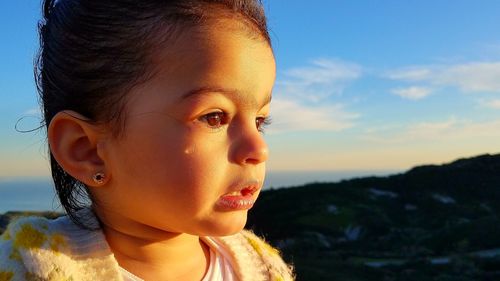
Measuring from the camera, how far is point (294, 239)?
13.1 metres

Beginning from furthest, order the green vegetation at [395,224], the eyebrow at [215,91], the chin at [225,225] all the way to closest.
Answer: the green vegetation at [395,224], the chin at [225,225], the eyebrow at [215,91]

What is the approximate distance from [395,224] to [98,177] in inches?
508

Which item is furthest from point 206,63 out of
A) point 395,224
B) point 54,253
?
point 395,224

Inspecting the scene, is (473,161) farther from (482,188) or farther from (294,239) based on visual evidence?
(294,239)

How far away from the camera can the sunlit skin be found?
2279 mm

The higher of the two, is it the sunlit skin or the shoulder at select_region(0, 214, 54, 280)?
the sunlit skin

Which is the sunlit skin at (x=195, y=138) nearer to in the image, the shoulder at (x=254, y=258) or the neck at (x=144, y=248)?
the neck at (x=144, y=248)

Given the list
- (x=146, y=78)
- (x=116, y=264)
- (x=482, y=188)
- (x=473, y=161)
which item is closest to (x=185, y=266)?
(x=116, y=264)

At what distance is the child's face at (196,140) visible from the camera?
7.48 ft

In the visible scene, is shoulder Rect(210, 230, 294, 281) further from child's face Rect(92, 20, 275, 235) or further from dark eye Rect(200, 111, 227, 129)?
dark eye Rect(200, 111, 227, 129)

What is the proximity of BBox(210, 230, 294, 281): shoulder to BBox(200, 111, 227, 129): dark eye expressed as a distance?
912mm

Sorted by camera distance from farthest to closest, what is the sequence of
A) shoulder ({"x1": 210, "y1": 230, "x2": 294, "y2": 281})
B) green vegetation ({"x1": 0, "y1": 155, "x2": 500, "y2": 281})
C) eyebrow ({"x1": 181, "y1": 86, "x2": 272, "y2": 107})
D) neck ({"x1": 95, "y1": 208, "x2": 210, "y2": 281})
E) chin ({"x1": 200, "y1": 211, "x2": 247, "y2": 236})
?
green vegetation ({"x1": 0, "y1": 155, "x2": 500, "y2": 281}), shoulder ({"x1": 210, "y1": 230, "x2": 294, "y2": 281}), neck ({"x1": 95, "y1": 208, "x2": 210, "y2": 281}), chin ({"x1": 200, "y1": 211, "x2": 247, "y2": 236}), eyebrow ({"x1": 181, "y1": 86, "x2": 272, "y2": 107})

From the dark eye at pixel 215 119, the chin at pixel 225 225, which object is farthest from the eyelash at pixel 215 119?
the chin at pixel 225 225

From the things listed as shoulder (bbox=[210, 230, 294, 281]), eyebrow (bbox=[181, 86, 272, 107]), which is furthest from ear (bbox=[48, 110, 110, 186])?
shoulder (bbox=[210, 230, 294, 281])
